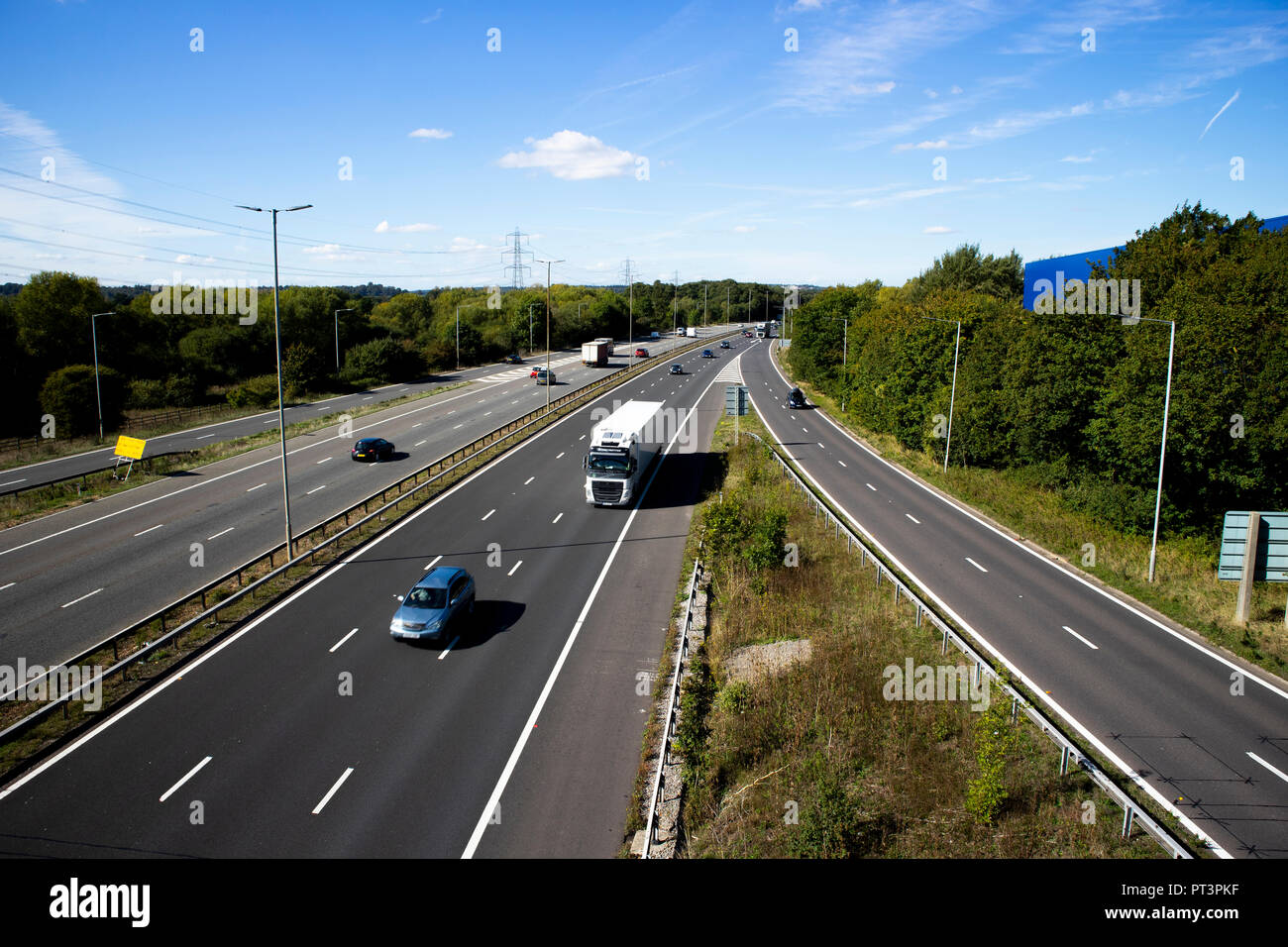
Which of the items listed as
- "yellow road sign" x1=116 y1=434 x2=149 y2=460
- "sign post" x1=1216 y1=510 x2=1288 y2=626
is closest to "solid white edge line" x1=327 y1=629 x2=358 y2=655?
"yellow road sign" x1=116 y1=434 x2=149 y2=460

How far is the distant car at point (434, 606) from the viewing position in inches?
826

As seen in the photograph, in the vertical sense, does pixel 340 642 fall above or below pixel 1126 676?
above

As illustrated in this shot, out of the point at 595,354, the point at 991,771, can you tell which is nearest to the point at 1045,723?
the point at 991,771

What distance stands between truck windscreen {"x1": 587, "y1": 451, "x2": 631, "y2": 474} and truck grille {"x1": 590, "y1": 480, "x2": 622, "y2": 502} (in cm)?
53

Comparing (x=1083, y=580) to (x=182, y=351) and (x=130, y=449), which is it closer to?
(x=130, y=449)

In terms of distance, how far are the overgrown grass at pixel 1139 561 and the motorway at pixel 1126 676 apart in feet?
2.76

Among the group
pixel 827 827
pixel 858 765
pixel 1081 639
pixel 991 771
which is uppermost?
pixel 991 771

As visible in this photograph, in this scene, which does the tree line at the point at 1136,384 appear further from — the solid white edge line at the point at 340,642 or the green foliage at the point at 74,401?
the green foliage at the point at 74,401


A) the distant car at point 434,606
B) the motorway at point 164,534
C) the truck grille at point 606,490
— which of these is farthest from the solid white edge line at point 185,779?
the truck grille at point 606,490

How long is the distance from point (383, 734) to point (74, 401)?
54.6m

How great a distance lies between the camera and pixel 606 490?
118 feet
